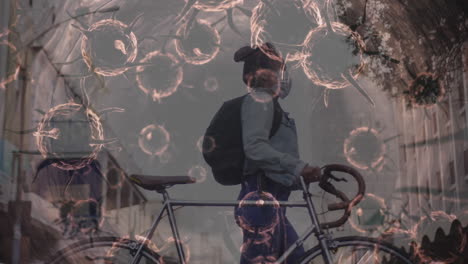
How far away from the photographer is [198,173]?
495 centimetres

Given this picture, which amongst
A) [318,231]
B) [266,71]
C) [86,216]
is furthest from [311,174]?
[86,216]

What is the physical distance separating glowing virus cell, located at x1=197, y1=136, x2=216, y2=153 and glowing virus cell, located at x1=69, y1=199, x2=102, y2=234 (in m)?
0.94

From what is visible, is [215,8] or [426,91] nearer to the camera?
[426,91]

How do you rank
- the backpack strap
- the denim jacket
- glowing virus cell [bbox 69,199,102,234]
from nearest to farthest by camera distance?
the denim jacket, the backpack strap, glowing virus cell [bbox 69,199,102,234]

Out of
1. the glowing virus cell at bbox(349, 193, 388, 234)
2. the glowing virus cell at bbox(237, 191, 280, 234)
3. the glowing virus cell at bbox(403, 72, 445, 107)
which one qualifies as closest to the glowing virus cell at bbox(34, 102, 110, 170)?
the glowing virus cell at bbox(237, 191, 280, 234)

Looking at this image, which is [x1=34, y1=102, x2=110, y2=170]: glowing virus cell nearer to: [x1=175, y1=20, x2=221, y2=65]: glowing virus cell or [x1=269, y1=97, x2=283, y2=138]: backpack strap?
[x1=175, y1=20, x2=221, y2=65]: glowing virus cell

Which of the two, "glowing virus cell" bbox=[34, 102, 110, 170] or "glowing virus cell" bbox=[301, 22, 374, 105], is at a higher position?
"glowing virus cell" bbox=[301, 22, 374, 105]

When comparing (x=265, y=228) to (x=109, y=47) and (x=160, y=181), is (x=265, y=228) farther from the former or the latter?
(x=109, y=47)

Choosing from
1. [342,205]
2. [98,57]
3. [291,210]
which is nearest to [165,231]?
[291,210]

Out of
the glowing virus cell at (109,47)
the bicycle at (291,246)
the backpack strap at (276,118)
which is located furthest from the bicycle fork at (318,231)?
the glowing virus cell at (109,47)

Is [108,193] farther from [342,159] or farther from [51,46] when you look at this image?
[342,159]

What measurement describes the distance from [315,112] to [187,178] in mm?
1722

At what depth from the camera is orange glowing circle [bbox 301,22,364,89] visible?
525cm

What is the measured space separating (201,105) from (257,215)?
131cm
